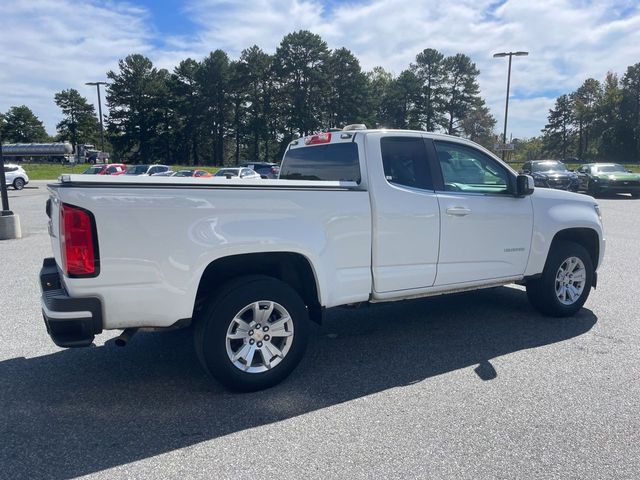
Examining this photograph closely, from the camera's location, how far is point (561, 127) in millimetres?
89688

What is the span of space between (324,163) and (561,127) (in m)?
97.7

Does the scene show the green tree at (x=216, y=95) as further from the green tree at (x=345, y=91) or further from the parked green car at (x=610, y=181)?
the parked green car at (x=610, y=181)

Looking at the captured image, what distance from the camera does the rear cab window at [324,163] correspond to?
434 cm

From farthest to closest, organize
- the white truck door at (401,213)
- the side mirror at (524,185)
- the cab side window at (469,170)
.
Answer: the side mirror at (524,185), the cab side window at (469,170), the white truck door at (401,213)

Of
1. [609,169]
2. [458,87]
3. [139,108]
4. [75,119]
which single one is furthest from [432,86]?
[75,119]

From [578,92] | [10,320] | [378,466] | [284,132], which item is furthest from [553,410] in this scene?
[578,92]

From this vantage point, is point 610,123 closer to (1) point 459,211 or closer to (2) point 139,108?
(2) point 139,108

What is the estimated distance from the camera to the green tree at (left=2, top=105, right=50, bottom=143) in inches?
4016

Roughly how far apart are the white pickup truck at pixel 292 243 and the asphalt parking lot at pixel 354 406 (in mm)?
451

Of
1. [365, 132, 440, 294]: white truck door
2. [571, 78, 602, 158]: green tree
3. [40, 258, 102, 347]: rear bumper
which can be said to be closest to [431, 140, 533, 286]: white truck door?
[365, 132, 440, 294]: white truck door

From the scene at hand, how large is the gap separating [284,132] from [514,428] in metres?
69.5

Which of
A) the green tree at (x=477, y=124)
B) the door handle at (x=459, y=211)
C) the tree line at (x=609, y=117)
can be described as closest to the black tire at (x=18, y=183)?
the door handle at (x=459, y=211)

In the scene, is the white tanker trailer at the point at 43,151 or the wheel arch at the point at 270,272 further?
the white tanker trailer at the point at 43,151

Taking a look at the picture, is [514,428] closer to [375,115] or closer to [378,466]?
[378,466]
